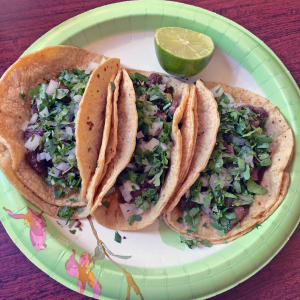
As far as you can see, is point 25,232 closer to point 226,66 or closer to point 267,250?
point 267,250

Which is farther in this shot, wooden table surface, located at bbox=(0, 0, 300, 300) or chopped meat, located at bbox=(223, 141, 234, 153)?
wooden table surface, located at bbox=(0, 0, 300, 300)

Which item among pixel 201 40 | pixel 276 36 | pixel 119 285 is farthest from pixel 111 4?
pixel 119 285

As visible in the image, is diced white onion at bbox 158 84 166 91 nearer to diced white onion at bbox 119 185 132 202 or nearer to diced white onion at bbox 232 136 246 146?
diced white onion at bbox 232 136 246 146

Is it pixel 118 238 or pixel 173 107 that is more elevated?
pixel 173 107

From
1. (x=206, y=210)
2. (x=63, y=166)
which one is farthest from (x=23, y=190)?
(x=206, y=210)

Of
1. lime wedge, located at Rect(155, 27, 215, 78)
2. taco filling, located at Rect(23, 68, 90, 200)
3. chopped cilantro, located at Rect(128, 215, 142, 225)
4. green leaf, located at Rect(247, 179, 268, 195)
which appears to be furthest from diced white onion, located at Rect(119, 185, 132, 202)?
lime wedge, located at Rect(155, 27, 215, 78)

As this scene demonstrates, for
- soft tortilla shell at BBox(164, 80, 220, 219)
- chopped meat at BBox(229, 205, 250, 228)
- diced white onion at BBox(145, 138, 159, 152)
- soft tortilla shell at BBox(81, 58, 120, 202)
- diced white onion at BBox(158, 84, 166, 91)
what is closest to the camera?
soft tortilla shell at BBox(81, 58, 120, 202)

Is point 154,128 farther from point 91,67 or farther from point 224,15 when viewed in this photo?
point 224,15
